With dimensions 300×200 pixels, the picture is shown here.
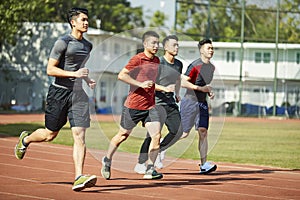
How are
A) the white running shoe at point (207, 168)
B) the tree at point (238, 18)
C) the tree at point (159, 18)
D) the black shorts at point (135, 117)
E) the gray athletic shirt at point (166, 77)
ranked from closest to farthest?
the black shorts at point (135, 117) < the gray athletic shirt at point (166, 77) < the white running shoe at point (207, 168) < the tree at point (238, 18) < the tree at point (159, 18)

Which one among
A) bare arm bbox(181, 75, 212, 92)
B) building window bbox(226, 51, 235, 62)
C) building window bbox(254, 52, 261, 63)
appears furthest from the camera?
building window bbox(254, 52, 261, 63)

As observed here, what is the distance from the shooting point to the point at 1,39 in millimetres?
48875

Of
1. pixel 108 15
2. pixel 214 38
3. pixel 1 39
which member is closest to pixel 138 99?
pixel 1 39

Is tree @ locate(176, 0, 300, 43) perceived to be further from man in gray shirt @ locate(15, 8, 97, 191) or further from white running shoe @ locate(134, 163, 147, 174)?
man in gray shirt @ locate(15, 8, 97, 191)

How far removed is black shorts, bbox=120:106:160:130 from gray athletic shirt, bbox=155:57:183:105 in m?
→ 0.65

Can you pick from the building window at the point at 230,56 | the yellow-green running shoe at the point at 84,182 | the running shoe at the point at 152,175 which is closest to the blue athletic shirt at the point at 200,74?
the running shoe at the point at 152,175

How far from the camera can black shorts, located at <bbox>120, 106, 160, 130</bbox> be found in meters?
10.8

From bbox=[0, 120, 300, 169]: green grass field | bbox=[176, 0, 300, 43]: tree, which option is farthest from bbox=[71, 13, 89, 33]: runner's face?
bbox=[176, 0, 300, 43]: tree

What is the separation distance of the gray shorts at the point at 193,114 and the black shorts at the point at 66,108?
3.39 metres

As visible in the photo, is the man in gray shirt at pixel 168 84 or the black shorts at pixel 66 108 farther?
the man in gray shirt at pixel 168 84

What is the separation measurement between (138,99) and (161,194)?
1.92 metres

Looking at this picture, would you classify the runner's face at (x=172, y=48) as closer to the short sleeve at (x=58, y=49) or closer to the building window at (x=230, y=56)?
the short sleeve at (x=58, y=49)

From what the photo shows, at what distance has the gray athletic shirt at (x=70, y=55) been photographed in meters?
9.41

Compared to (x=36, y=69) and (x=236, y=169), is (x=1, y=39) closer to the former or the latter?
(x=36, y=69)
